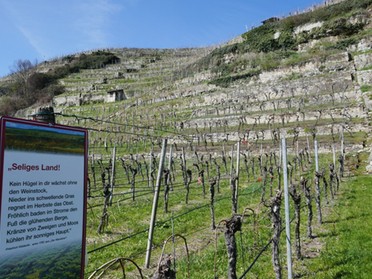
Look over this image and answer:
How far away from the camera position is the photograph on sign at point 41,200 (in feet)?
8.89

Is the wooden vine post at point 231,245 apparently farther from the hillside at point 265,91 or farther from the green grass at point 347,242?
the hillside at point 265,91

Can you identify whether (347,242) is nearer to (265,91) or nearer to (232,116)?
(232,116)

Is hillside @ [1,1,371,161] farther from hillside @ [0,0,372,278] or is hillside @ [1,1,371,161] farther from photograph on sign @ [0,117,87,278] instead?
photograph on sign @ [0,117,87,278]

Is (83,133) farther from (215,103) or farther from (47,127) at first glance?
(215,103)

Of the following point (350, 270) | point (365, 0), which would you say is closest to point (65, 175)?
point (350, 270)

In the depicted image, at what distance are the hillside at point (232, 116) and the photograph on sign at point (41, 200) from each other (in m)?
5.43

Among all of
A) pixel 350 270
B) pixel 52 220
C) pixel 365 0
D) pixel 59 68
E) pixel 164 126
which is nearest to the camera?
pixel 52 220

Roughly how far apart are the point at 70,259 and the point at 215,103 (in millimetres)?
54392

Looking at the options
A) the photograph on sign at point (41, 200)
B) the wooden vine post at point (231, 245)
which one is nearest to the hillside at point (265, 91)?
the wooden vine post at point (231, 245)

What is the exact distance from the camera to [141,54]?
12794cm

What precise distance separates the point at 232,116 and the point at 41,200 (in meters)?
45.0

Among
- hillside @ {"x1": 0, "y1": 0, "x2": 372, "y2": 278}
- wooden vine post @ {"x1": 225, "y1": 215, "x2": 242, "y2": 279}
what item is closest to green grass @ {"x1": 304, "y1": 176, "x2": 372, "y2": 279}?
hillside @ {"x1": 0, "y1": 0, "x2": 372, "y2": 278}

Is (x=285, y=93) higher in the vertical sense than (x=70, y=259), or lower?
higher

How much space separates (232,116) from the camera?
47219 millimetres
